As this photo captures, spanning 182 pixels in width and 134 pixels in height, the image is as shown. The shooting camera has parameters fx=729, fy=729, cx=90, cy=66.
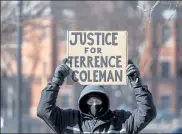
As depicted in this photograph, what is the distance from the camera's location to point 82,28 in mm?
30406

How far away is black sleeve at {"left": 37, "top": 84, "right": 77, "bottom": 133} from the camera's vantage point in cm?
548

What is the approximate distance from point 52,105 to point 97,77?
66 cm

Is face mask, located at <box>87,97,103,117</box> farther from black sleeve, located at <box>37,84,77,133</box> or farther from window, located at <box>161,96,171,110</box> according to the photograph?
window, located at <box>161,96,171,110</box>

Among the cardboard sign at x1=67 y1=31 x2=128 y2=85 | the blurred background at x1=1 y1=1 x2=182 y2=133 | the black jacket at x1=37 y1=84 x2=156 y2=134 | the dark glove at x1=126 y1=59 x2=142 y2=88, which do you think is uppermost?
the blurred background at x1=1 y1=1 x2=182 y2=133

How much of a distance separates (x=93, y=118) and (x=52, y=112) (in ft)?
1.11

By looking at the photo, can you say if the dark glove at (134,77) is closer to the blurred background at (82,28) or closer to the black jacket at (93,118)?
the black jacket at (93,118)

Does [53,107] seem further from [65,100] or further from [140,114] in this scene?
[65,100]

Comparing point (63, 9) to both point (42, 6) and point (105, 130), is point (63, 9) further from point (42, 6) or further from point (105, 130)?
point (105, 130)

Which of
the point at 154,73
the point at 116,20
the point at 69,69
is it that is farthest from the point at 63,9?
the point at 69,69

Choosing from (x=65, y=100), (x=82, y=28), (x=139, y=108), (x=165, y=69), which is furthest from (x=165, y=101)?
(x=139, y=108)

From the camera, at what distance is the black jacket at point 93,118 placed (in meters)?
5.35

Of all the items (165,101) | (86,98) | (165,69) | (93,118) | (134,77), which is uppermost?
(165,69)

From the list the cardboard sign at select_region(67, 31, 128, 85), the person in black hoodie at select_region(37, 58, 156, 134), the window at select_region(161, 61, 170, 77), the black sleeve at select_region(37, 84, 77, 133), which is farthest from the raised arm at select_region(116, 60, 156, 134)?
the window at select_region(161, 61, 170, 77)

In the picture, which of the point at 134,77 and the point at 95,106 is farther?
the point at 134,77
